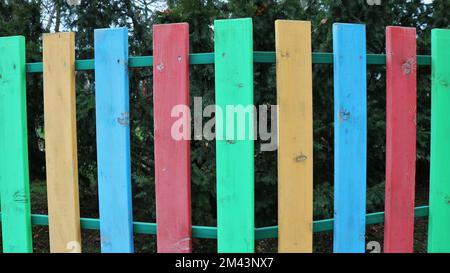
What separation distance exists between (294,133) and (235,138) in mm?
278

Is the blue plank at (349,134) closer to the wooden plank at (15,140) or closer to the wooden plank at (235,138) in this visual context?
the wooden plank at (235,138)

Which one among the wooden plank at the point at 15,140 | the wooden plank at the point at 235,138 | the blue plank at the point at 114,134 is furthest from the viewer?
the wooden plank at the point at 15,140

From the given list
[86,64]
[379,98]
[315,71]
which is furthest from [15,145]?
[379,98]

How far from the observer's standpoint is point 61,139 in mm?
→ 2086

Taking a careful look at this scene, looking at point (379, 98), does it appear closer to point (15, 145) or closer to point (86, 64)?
point (86, 64)

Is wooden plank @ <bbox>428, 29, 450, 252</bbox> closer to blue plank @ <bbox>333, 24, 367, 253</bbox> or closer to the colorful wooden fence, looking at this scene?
the colorful wooden fence

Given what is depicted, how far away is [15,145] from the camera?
2172mm

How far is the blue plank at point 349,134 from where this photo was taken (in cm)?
198

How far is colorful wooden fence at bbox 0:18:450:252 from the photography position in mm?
1913

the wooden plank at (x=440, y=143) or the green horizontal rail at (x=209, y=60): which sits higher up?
the green horizontal rail at (x=209, y=60)

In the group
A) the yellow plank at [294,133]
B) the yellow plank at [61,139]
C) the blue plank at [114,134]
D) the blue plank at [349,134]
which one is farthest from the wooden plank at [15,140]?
the blue plank at [349,134]

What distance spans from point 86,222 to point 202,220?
1335 mm

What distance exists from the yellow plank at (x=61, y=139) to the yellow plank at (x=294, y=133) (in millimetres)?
1026

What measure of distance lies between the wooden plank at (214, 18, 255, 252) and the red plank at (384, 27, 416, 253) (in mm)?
736
